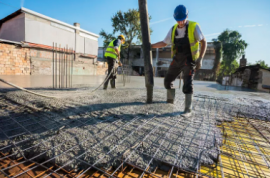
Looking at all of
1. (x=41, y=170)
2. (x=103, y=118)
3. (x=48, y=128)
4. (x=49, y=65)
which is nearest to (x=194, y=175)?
(x=41, y=170)

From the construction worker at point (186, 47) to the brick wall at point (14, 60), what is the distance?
38.7ft

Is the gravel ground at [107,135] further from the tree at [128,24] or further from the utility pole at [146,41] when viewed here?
the tree at [128,24]

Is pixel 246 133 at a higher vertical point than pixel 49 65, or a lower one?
lower

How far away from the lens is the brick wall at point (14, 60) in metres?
10.2

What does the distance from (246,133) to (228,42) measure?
28356 mm

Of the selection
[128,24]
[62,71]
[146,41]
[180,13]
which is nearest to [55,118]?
[146,41]

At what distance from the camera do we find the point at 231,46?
81.5 feet

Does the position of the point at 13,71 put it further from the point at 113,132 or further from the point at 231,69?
the point at 231,69

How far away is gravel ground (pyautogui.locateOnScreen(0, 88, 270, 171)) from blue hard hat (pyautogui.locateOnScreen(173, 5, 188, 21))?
4.80 ft

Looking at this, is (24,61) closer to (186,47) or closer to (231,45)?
(186,47)

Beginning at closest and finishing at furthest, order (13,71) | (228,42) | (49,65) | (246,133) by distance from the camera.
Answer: (246,133) → (13,71) → (49,65) → (228,42)

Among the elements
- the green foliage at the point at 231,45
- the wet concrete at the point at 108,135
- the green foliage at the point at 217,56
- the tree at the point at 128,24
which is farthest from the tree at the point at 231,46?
the wet concrete at the point at 108,135

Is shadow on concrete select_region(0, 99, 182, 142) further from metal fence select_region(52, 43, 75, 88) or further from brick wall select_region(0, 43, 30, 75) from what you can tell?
brick wall select_region(0, 43, 30, 75)

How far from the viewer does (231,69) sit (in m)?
26.7
